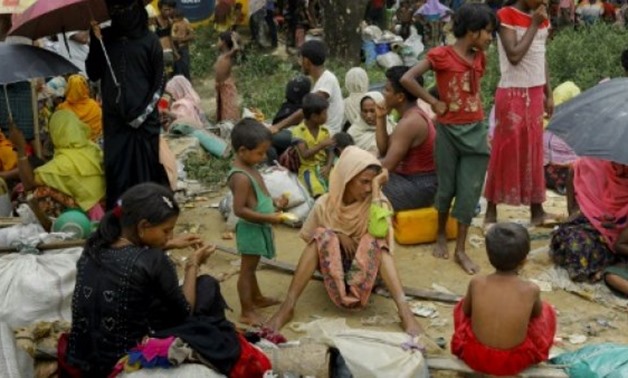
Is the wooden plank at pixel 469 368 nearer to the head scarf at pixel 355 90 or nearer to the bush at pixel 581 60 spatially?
the head scarf at pixel 355 90

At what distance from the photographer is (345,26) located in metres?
12.8

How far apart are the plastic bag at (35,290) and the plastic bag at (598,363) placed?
256 centimetres

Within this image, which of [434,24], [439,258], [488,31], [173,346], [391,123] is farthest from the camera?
[434,24]

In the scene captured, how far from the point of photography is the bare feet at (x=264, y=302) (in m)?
5.04

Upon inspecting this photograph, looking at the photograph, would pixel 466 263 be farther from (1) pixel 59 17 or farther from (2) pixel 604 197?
(1) pixel 59 17

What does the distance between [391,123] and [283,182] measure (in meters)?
1.24

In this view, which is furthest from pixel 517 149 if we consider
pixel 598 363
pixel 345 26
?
pixel 345 26

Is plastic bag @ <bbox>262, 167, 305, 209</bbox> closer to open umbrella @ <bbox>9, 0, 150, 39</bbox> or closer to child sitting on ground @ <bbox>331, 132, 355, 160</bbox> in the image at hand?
child sitting on ground @ <bbox>331, 132, 355, 160</bbox>

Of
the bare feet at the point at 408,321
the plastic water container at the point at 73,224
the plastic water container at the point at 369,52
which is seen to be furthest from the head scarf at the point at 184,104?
the bare feet at the point at 408,321

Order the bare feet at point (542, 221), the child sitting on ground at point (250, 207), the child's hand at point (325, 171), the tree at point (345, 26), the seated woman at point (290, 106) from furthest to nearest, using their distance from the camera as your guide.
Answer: the tree at point (345, 26)
the seated woman at point (290, 106)
the child's hand at point (325, 171)
the bare feet at point (542, 221)
the child sitting on ground at point (250, 207)

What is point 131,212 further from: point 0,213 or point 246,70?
point 246,70

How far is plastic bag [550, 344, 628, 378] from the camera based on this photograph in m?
3.81

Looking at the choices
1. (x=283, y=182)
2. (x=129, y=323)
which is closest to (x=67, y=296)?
(x=129, y=323)

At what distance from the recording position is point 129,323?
359cm
